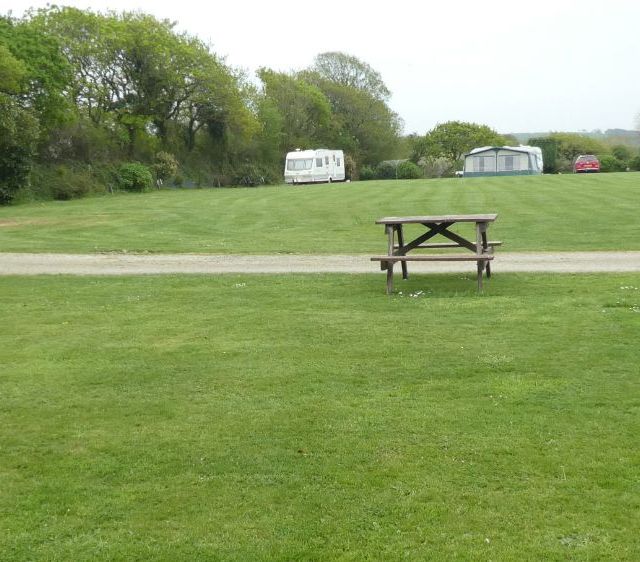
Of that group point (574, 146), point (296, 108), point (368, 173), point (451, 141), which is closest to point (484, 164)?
point (368, 173)

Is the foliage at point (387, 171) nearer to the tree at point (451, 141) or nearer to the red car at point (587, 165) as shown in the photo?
the tree at point (451, 141)

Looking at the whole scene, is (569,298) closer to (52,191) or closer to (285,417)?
(285,417)

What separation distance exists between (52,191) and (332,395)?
3277 cm

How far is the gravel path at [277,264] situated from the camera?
41.4 feet

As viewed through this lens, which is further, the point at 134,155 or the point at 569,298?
the point at 134,155


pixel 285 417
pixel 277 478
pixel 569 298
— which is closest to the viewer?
pixel 277 478

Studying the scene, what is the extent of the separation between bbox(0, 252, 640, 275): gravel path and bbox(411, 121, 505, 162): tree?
66.6 metres

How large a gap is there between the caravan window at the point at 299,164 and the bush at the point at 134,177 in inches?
523

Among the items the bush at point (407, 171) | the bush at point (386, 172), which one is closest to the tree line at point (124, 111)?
the bush at point (386, 172)

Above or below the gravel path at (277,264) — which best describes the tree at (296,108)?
above

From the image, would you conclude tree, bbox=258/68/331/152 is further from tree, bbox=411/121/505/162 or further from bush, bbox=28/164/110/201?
bush, bbox=28/164/110/201

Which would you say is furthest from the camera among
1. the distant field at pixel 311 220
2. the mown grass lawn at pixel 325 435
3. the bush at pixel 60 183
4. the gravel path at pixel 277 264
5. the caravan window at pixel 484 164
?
the caravan window at pixel 484 164

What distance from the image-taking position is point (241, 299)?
10133mm

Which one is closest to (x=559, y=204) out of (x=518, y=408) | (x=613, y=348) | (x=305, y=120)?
(x=613, y=348)
